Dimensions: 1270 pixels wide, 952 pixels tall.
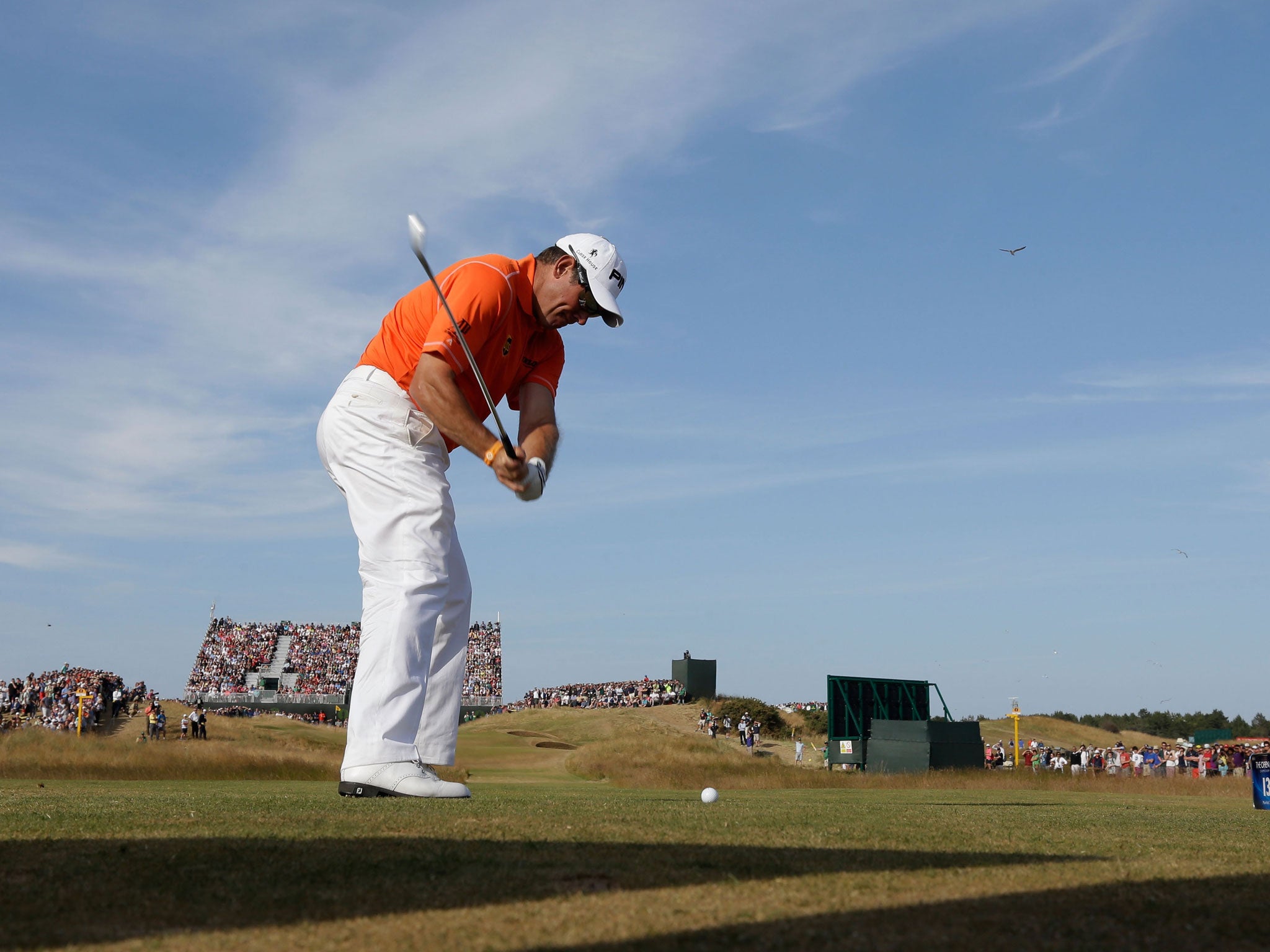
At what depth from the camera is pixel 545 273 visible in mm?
5754

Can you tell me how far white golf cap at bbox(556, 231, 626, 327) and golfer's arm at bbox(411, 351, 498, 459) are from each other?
3.13ft

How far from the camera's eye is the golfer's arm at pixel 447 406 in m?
5.14

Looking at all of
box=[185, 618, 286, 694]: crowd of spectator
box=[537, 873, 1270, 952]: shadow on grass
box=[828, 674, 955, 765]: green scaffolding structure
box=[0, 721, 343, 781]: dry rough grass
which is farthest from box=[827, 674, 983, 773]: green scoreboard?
box=[185, 618, 286, 694]: crowd of spectator

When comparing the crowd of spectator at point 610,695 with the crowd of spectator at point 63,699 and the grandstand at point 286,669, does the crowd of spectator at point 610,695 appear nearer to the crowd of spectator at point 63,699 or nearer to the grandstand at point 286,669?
the grandstand at point 286,669

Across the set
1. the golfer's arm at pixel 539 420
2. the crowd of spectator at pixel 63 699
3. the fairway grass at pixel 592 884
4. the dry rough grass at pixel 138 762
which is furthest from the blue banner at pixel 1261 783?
the crowd of spectator at pixel 63 699

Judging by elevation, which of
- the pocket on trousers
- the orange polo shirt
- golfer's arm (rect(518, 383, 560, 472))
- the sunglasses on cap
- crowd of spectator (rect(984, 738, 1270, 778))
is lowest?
crowd of spectator (rect(984, 738, 1270, 778))

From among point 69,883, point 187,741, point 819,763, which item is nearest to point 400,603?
point 69,883

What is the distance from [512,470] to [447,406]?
1.38ft

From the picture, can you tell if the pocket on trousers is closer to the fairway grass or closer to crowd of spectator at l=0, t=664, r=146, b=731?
the fairway grass

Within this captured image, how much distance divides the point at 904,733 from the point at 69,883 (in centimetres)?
3688

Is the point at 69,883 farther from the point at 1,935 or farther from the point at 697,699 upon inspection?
the point at 697,699

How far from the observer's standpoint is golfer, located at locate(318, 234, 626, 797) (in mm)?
4984

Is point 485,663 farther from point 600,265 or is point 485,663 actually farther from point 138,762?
point 600,265

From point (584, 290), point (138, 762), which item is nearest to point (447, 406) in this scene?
point (584, 290)
